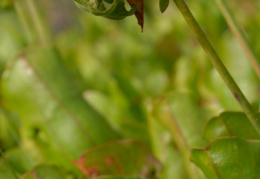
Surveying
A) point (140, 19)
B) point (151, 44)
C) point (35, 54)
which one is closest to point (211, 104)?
point (35, 54)

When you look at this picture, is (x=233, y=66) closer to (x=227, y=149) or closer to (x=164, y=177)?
(x=164, y=177)

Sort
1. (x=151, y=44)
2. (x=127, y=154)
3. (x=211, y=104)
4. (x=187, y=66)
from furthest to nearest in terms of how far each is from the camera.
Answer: (x=151, y=44)
(x=187, y=66)
(x=211, y=104)
(x=127, y=154)

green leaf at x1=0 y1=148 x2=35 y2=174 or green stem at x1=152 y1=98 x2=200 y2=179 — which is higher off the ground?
green leaf at x1=0 y1=148 x2=35 y2=174

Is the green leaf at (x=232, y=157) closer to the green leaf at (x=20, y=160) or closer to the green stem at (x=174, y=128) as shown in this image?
the green stem at (x=174, y=128)

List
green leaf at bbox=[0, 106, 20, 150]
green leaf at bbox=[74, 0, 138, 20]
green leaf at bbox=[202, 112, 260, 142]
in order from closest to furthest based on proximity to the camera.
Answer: green leaf at bbox=[74, 0, 138, 20], green leaf at bbox=[202, 112, 260, 142], green leaf at bbox=[0, 106, 20, 150]

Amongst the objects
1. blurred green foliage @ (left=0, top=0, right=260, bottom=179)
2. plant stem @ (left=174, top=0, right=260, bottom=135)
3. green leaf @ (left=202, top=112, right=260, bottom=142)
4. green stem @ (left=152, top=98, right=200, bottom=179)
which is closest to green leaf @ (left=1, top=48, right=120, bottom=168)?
blurred green foliage @ (left=0, top=0, right=260, bottom=179)

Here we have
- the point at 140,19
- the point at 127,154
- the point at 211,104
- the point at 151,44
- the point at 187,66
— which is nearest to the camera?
the point at 140,19

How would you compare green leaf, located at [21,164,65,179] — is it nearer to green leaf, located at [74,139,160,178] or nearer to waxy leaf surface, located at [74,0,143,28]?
green leaf, located at [74,139,160,178]
